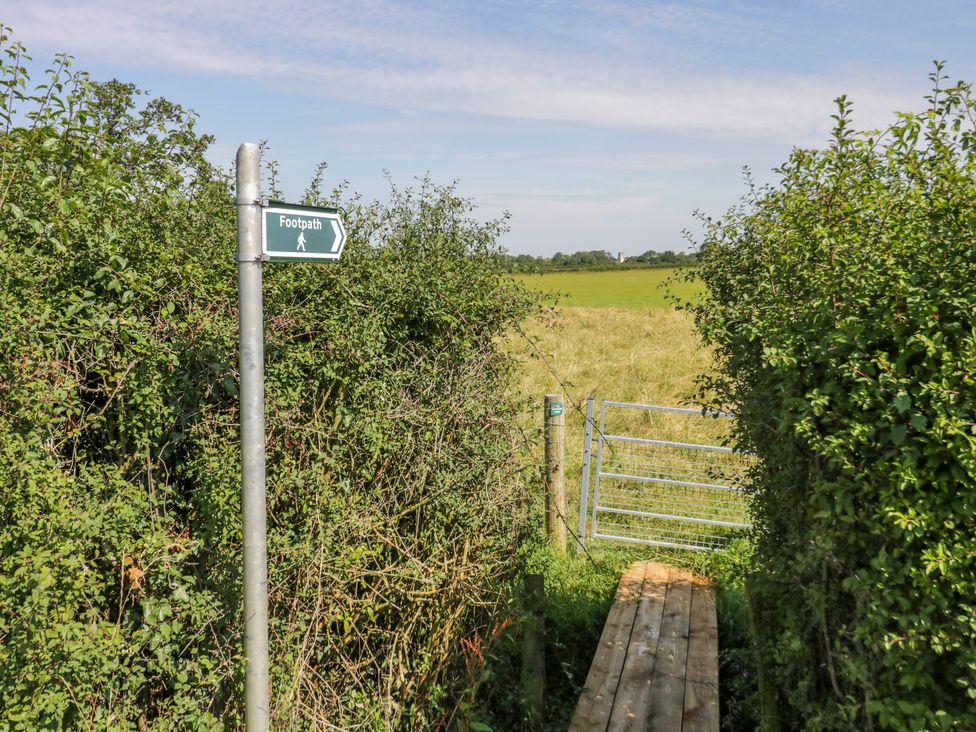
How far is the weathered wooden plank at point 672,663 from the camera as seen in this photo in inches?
158

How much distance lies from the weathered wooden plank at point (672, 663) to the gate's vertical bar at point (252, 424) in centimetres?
228

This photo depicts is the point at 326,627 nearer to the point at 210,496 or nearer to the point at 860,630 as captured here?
the point at 210,496

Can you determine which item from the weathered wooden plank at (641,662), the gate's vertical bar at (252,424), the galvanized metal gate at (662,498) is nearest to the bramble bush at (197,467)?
the gate's vertical bar at (252,424)

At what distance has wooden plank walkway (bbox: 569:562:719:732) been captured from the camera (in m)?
3.99

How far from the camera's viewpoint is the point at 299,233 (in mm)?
2734

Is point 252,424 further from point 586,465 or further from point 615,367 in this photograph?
point 615,367

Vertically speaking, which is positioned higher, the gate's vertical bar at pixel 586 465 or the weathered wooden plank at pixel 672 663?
the gate's vertical bar at pixel 586 465

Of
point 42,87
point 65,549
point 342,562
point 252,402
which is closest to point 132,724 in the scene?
point 65,549

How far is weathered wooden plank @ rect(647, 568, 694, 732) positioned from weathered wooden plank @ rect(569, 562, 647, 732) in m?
0.23

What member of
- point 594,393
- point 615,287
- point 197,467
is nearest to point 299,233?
point 197,467

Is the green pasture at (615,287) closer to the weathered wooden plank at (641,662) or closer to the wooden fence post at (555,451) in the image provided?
the wooden fence post at (555,451)

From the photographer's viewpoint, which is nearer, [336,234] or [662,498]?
[336,234]

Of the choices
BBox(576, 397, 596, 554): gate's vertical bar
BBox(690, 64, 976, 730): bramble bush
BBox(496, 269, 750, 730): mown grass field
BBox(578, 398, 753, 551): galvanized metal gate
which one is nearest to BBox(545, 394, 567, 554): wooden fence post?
BBox(496, 269, 750, 730): mown grass field

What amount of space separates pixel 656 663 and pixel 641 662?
0.10 m
